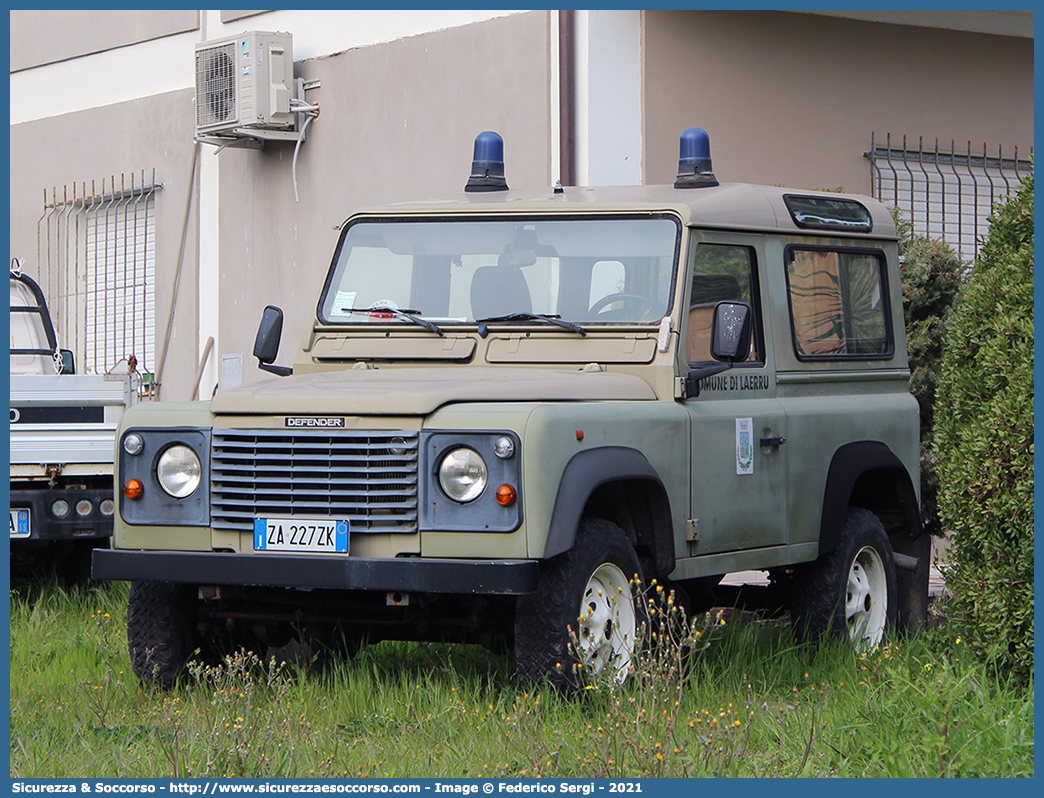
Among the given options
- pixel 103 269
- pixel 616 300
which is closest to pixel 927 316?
pixel 616 300

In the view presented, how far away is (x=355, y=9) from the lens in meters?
12.1

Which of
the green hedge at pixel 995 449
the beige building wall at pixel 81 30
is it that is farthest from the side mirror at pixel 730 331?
the beige building wall at pixel 81 30

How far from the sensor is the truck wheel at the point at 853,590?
22.8 ft

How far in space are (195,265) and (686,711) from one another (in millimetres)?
9084

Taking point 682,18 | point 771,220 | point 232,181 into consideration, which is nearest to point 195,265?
point 232,181

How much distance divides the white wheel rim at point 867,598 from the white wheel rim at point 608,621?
171 centimetres

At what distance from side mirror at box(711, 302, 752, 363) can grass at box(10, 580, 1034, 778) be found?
1.16 metres

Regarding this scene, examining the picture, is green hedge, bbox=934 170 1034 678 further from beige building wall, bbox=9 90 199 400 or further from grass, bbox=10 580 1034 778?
beige building wall, bbox=9 90 199 400

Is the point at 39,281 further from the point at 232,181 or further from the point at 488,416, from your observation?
the point at 488,416

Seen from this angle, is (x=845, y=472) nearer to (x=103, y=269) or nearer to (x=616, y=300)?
(x=616, y=300)

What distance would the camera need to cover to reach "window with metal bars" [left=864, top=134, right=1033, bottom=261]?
11.6 m

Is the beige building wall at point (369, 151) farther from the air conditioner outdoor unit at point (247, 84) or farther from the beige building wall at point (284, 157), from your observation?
the air conditioner outdoor unit at point (247, 84)

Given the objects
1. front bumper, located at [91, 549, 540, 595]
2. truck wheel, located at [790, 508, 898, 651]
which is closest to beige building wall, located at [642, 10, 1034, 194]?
truck wheel, located at [790, 508, 898, 651]

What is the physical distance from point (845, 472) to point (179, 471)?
2.99m
